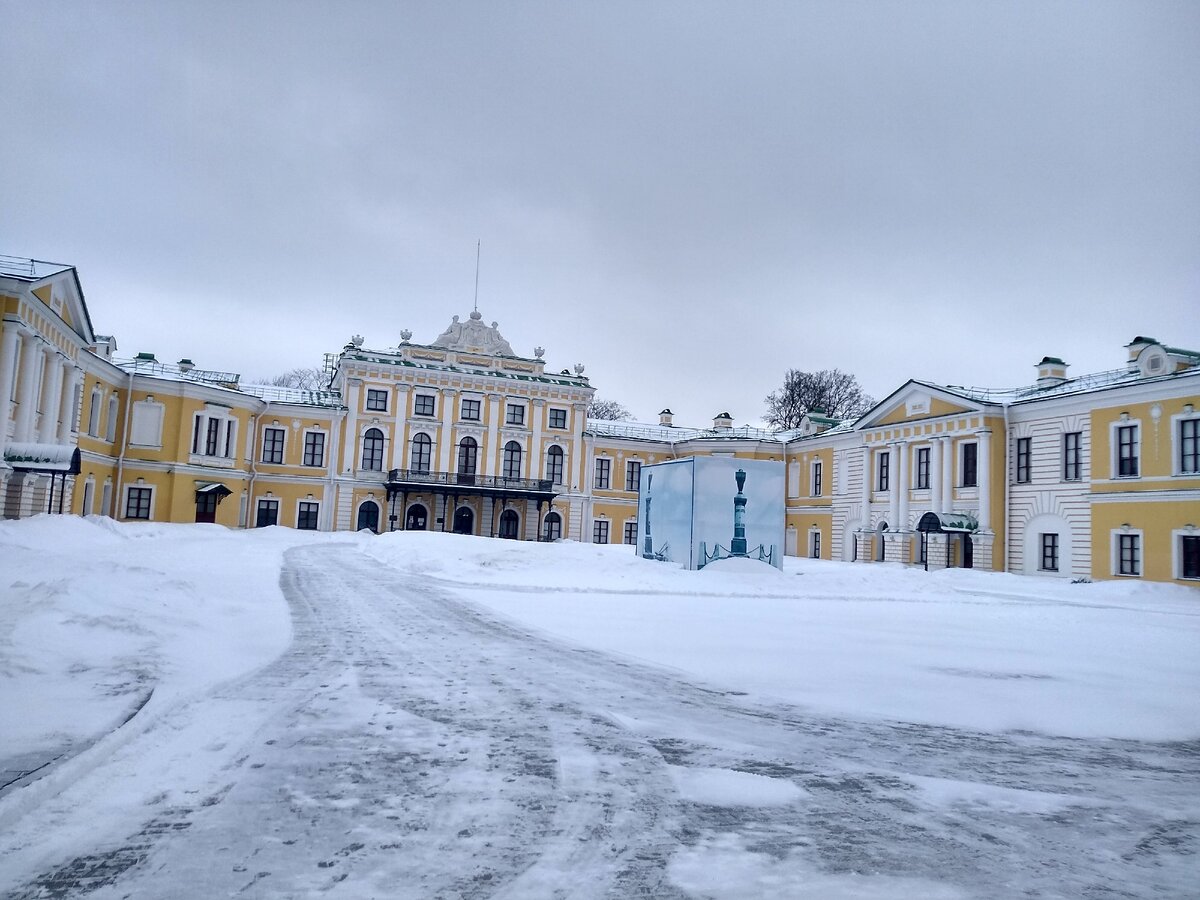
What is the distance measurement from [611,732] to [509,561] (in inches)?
671

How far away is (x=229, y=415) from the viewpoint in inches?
1631

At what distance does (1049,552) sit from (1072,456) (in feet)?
12.1

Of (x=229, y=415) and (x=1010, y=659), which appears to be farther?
(x=229, y=415)

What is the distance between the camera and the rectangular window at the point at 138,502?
125 feet

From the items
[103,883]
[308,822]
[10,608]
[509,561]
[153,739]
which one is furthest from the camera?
[509,561]

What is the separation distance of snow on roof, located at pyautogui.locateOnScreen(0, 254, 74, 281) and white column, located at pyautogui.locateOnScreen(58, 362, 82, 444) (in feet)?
16.4

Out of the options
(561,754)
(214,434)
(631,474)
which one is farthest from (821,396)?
(561,754)

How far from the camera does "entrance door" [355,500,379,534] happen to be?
149 ft

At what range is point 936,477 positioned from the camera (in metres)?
34.4

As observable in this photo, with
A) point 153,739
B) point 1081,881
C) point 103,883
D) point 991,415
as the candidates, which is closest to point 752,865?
point 1081,881

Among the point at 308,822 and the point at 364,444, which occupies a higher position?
the point at 364,444

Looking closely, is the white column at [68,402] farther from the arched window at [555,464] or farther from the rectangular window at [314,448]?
the arched window at [555,464]

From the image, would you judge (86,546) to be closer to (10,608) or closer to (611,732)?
(10,608)

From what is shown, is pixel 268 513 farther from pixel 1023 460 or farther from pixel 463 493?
pixel 1023 460
